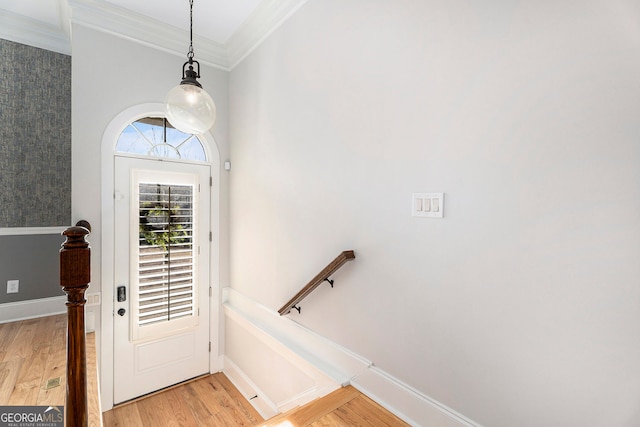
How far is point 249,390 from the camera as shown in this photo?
9.20ft

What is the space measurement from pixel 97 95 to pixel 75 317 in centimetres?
237

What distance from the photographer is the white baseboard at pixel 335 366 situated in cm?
141

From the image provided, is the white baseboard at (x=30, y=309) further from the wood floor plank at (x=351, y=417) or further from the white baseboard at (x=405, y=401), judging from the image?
the white baseboard at (x=405, y=401)

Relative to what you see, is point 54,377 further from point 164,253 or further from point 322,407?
point 322,407

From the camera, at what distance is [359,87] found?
176 centimetres

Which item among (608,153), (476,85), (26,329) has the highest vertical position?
(476,85)

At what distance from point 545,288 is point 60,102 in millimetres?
4198

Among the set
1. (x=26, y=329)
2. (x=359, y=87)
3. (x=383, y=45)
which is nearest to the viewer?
(x=383, y=45)

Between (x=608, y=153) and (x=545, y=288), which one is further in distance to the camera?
(x=545, y=288)

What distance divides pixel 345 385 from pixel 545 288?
121 cm

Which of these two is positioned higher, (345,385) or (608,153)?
(608,153)

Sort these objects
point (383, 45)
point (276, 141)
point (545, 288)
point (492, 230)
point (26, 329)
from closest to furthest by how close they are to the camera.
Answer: point (545, 288)
point (492, 230)
point (383, 45)
point (276, 141)
point (26, 329)

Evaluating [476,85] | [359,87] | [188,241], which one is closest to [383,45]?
[359,87]

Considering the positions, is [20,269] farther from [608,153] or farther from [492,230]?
[608,153]
